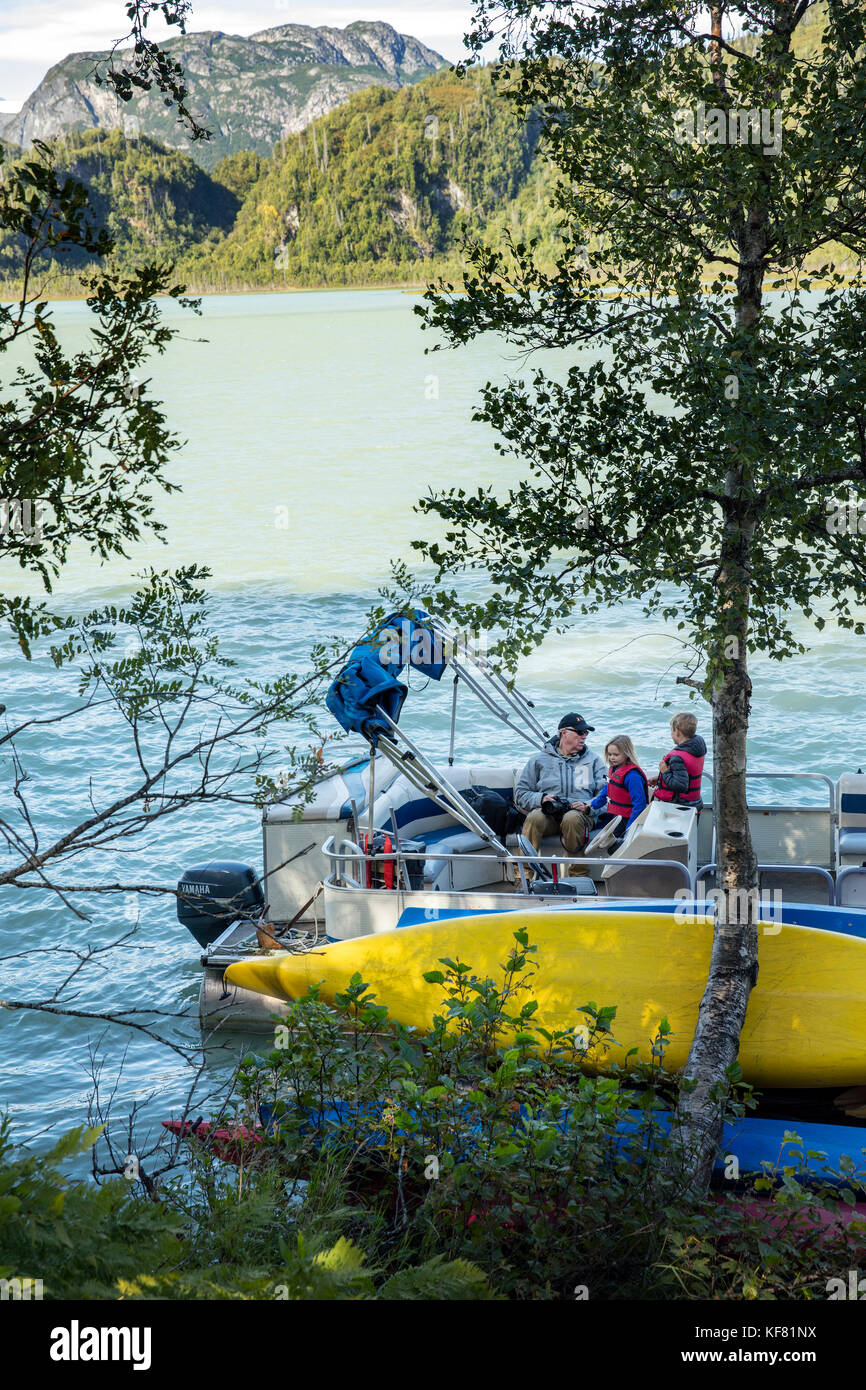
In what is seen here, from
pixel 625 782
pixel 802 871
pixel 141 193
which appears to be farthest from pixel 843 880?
pixel 141 193

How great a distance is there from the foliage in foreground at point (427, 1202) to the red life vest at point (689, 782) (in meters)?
3.84

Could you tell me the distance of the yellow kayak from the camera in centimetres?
729

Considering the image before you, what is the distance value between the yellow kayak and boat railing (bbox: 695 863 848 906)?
734 millimetres

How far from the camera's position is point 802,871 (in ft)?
29.3

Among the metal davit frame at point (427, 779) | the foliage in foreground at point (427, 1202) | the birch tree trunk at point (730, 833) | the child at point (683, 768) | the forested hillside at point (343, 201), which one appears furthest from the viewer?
the forested hillside at point (343, 201)

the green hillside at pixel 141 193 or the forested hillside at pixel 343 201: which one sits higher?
the forested hillside at pixel 343 201

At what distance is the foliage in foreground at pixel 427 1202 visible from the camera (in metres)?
3.86

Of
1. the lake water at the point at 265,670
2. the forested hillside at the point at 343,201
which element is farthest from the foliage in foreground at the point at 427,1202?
the forested hillside at the point at 343,201

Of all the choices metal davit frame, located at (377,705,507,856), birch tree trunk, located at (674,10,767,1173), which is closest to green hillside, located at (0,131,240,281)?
birch tree trunk, located at (674,10,767,1173)

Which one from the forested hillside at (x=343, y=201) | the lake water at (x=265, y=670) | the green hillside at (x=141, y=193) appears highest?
the forested hillside at (x=343, y=201)

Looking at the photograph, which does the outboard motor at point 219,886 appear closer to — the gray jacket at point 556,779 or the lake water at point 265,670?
the lake water at point 265,670

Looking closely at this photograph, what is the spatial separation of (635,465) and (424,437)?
48202mm

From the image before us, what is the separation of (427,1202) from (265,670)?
18477 mm
